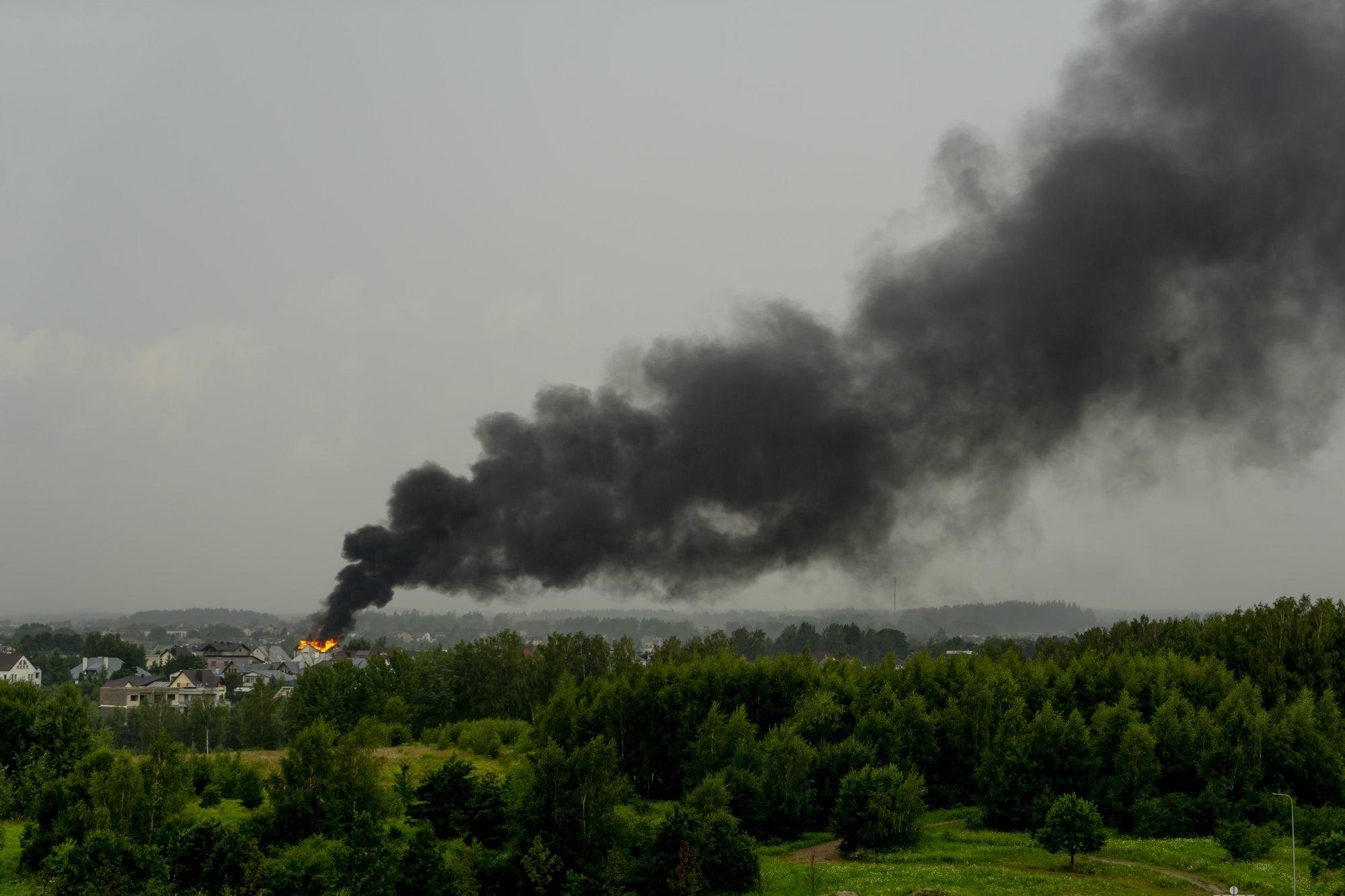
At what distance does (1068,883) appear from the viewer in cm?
3994

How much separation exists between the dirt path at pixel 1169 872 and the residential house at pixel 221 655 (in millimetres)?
150639

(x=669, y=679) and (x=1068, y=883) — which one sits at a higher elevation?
(x=669, y=679)

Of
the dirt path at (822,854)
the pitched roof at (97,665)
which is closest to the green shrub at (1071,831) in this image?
the dirt path at (822,854)

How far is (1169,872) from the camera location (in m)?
42.3

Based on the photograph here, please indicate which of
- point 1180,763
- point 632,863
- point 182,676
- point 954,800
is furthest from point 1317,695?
point 182,676

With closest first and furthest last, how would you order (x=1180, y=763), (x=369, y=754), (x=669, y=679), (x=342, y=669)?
(x=369, y=754)
(x=1180, y=763)
(x=669, y=679)
(x=342, y=669)

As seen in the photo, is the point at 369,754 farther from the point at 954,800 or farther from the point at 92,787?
the point at 954,800

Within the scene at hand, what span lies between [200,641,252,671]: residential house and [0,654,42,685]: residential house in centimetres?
2516

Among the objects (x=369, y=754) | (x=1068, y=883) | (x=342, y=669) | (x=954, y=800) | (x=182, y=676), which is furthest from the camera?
(x=182, y=676)

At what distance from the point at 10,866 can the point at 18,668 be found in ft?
384

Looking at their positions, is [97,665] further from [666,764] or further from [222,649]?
[666,764]

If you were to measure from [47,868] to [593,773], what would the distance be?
19275mm

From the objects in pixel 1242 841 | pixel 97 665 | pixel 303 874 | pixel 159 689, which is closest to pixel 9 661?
pixel 97 665

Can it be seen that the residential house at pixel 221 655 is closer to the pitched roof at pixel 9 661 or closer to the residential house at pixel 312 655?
the residential house at pixel 312 655
